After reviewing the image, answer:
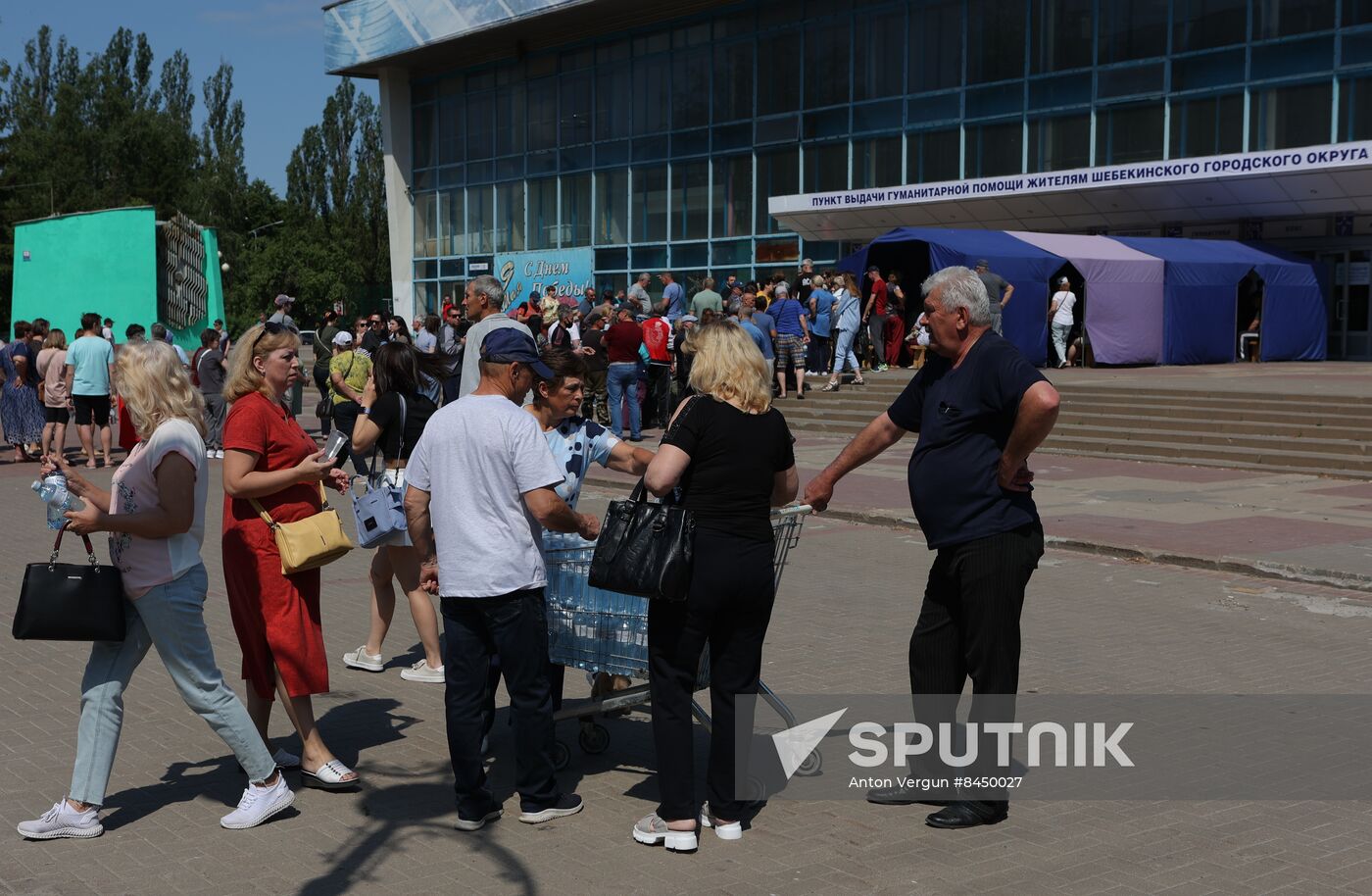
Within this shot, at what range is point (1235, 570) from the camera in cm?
1076

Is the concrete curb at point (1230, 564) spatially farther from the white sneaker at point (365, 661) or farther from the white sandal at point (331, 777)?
the white sandal at point (331, 777)

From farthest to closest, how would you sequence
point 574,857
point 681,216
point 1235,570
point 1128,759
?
point 681,216
point 1235,570
point 1128,759
point 574,857

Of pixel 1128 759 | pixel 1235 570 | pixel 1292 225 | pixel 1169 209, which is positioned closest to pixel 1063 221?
pixel 1169 209

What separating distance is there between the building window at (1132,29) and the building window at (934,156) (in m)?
4.18

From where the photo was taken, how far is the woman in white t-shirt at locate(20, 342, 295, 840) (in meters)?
4.96

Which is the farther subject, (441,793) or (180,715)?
(180,715)

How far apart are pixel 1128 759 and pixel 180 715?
14.0 ft

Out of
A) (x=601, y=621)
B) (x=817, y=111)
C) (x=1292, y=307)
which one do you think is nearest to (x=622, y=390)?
(x=601, y=621)

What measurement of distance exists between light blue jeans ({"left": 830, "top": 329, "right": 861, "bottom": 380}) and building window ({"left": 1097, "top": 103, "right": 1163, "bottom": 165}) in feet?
37.1

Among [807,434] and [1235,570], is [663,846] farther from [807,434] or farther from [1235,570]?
[807,434]

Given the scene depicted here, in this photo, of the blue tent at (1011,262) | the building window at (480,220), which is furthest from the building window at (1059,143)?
the building window at (480,220)

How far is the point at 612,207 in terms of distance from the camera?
147 feet

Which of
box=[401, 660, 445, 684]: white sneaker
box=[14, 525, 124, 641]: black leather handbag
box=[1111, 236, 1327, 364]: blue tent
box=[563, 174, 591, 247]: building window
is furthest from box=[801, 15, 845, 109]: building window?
box=[14, 525, 124, 641]: black leather handbag

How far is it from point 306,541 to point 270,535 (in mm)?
180
